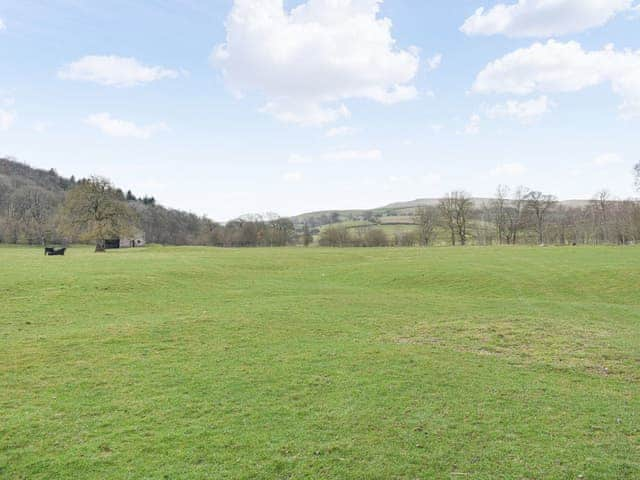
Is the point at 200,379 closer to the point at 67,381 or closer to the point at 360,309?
the point at 67,381

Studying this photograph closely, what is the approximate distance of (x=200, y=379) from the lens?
9352mm

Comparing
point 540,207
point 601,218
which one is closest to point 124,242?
point 540,207

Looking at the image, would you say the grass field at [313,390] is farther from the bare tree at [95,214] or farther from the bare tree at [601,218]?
the bare tree at [601,218]

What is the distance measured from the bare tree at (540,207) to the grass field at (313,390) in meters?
104

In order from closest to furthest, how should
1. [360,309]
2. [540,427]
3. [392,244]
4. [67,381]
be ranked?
[540,427] → [67,381] → [360,309] → [392,244]

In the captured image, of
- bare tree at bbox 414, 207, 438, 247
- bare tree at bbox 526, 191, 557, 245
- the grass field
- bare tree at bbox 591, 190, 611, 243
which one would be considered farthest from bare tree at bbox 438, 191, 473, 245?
the grass field

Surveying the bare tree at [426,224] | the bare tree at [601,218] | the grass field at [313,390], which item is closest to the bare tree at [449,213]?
the bare tree at [426,224]

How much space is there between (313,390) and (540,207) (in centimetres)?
12297

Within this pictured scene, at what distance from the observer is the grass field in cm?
595

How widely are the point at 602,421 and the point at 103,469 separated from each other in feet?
27.5

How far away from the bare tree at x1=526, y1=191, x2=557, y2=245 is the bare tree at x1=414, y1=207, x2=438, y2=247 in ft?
87.4

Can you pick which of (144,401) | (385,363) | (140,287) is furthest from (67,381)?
(140,287)

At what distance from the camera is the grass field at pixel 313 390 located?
5.95 m

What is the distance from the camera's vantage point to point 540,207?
113562 millimetres
